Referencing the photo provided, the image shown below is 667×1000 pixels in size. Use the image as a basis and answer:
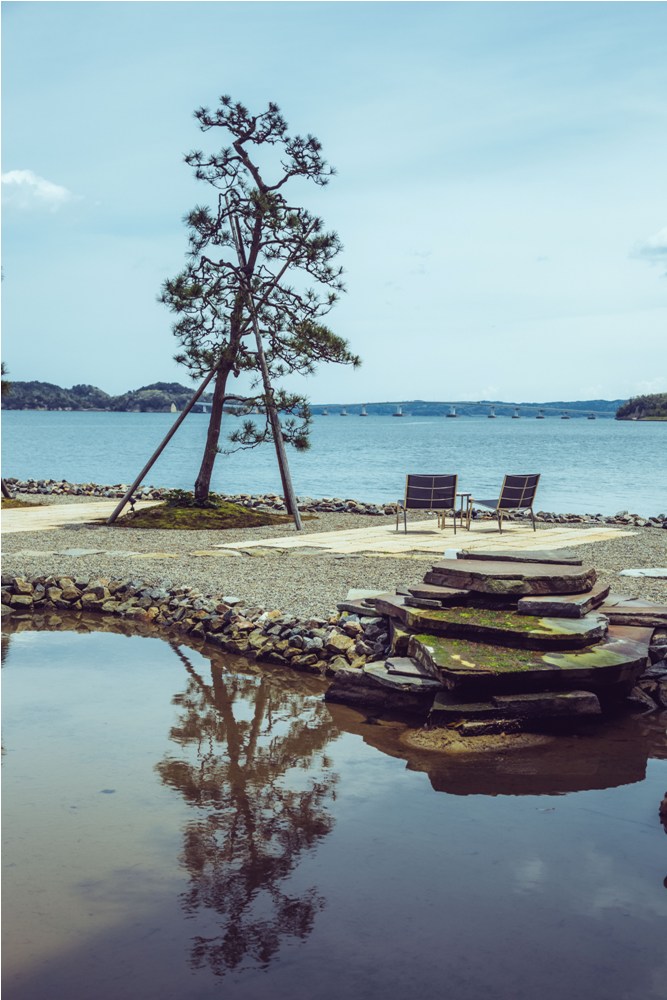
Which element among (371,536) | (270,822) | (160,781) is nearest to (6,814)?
(160,781)

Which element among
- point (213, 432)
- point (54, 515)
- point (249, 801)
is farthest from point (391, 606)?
point (54, 515)

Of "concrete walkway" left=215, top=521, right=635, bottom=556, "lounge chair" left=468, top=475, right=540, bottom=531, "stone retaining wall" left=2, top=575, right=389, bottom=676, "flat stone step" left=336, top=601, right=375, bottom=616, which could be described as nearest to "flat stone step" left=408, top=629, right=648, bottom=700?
"stone retaining wall" left=2, top=575, right=389, bottom=676

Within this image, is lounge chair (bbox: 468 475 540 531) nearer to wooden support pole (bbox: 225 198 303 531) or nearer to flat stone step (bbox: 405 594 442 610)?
wooden support pole (bbox: 225 198 303 531)

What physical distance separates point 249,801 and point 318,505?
46.8 ft

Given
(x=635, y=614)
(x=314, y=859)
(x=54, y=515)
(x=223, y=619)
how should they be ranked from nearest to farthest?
(x=314, y=859) < (x=635, y=614) < (x=223, y=619) < (x=54, y=515)

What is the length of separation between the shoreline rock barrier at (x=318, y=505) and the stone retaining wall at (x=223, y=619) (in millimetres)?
7366

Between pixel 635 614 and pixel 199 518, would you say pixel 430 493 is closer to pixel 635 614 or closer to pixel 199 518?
pixel 199 518

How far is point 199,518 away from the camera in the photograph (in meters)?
15.2

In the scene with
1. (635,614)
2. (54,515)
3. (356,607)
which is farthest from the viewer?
(54,515)

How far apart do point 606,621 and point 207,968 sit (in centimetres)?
386

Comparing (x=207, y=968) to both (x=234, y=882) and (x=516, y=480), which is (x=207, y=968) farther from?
(x=516, y=480)

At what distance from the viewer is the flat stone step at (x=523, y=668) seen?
5.58 meters

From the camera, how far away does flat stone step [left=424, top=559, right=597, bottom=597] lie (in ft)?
21.2

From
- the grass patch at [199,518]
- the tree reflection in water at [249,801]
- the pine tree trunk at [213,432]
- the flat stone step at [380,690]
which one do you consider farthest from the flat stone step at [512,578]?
the pine tree trunk at [213,432]
